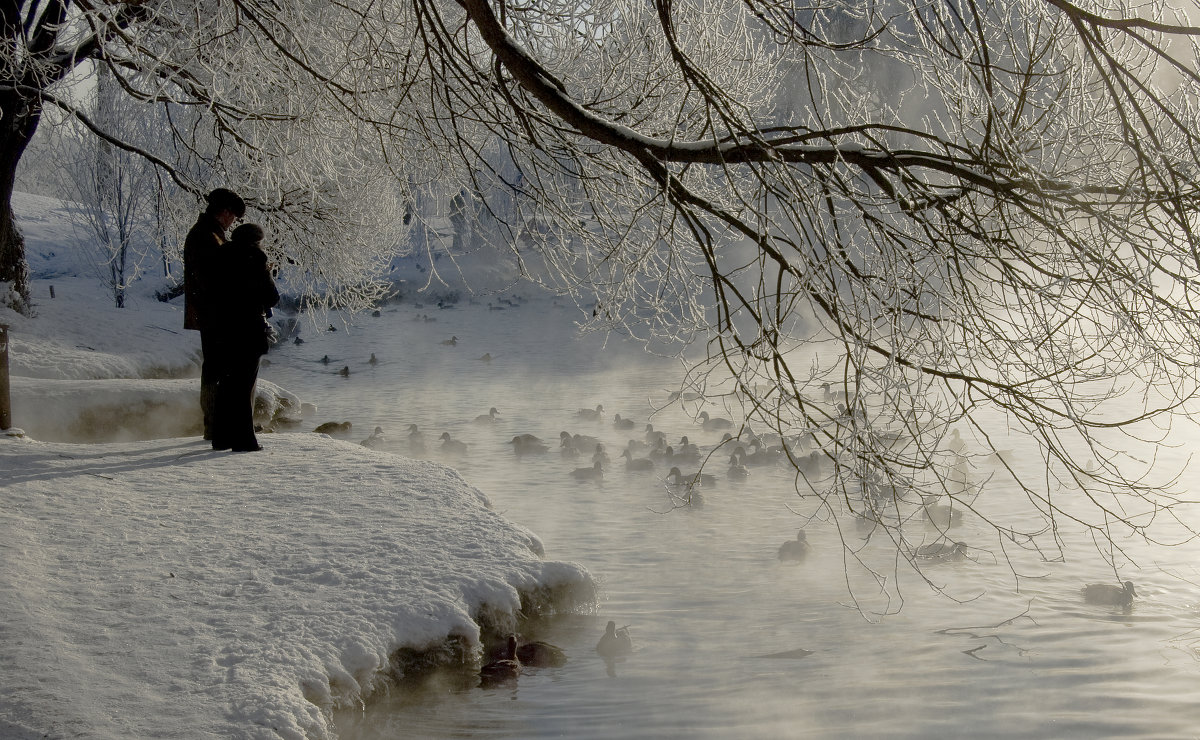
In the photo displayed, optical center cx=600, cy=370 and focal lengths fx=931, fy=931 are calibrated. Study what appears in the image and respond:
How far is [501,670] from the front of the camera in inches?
Result: 165

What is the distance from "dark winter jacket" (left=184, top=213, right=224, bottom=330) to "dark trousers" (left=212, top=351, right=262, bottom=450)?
39 cm

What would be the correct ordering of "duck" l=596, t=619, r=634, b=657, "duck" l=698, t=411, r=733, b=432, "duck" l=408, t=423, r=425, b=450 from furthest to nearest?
"duck" l=698, t=411, r=733, b=432 < "duck" l=408, t=423, r=425, b=450 < "duck" l=596, t=619, r=634, b=657

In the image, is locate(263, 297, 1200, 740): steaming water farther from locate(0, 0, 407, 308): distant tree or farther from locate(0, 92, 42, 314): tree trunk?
locate(0, 92, 42, 314): tree trunk

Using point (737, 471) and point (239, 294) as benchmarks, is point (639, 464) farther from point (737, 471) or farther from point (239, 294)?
point (239, 294)

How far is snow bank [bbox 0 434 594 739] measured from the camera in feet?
10.7

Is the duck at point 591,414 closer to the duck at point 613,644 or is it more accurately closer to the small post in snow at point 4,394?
the small post in snow at point 4,394

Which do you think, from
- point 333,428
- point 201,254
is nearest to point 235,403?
point 201,254

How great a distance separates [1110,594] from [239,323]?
18.8 feet

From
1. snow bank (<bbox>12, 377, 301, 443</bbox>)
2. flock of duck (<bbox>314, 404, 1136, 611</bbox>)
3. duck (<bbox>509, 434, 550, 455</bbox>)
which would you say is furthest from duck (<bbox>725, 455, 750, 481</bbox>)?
snow bank (<bbox>12, 377, 301, 443</bbox>)

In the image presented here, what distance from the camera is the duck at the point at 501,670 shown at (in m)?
4.16

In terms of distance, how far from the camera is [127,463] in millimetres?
6148

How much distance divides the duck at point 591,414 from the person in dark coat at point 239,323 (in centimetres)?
572

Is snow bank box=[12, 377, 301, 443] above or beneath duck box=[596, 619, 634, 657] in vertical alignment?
above

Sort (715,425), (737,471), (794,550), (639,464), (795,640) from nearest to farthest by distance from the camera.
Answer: (795,640)
(794,550)
(737,471)
(639,464)
(715,425)
